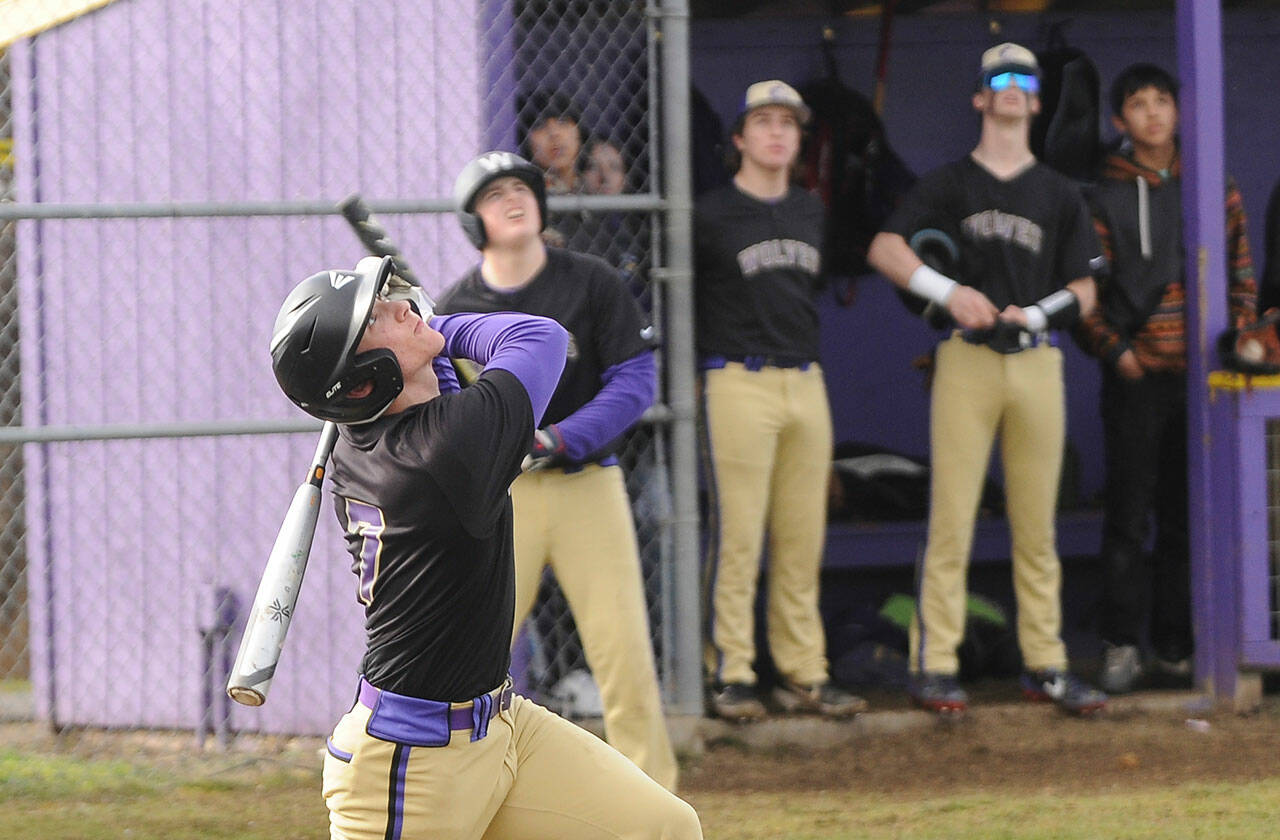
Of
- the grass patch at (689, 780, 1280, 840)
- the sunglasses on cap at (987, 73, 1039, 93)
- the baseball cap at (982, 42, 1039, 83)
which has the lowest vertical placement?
the grass patch at (689, 780, 1280, 840)

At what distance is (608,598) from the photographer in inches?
204

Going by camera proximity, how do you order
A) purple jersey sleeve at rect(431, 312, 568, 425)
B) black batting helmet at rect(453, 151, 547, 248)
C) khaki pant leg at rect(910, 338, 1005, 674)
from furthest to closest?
1. khaki pant leg at rect(910, 338, 1005, 674)
2. black batting helmet at rect(453, 151, 547, 248)
3. purple jersey sleeve at rect(431, 312, 568, 425)

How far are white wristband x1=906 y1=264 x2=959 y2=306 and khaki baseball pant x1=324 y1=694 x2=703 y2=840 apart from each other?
3.19 m

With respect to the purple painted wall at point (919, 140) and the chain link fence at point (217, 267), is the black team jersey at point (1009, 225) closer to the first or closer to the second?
the chain link fence at point (217, 267)

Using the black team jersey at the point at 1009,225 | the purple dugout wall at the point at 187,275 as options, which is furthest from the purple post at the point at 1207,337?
the purple dugout wall at the point at 187,275

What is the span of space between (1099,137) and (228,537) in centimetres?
462

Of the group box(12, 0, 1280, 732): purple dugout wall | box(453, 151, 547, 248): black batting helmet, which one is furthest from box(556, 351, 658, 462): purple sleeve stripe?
box(12, 0, 1280, 732): purple dugout wall

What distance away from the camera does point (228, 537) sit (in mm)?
6430

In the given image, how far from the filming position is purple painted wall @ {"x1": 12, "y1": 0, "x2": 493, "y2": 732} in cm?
630

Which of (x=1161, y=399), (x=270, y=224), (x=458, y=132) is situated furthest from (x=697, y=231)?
(x=1161, y=399)

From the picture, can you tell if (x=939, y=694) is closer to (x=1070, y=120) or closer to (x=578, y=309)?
(x=578, y=309)

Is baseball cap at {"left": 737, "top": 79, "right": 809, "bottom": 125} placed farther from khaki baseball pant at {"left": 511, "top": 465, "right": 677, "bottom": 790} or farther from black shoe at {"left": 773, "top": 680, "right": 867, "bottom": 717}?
black shoe at {"left": 773, "top": 680, "right": 867, "bottom": 717}

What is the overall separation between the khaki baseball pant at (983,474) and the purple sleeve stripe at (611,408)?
1673mm

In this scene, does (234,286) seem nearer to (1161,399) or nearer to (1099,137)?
(1161,399)
